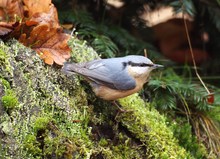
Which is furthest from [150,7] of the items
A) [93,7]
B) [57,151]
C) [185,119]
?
[57,151]

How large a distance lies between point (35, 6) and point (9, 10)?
16 cm

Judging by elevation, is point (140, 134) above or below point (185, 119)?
above

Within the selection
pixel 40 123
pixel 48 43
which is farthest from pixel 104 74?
pixel 40 123

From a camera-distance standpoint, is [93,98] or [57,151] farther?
[93,98]

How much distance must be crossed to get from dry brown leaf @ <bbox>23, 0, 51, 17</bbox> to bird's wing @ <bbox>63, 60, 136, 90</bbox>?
40 cm

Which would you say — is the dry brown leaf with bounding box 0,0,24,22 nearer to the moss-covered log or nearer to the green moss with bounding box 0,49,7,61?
the moss-covered log

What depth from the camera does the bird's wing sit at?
109 inches

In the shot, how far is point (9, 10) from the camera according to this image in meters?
2.89

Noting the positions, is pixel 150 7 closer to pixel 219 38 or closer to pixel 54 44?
pixel 219 38

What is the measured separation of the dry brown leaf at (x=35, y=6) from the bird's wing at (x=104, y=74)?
1.31ft

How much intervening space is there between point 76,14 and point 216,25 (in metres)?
1.28

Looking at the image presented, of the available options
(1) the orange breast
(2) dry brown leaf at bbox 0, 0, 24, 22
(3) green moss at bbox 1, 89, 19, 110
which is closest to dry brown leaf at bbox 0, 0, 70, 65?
(2) dry brown leaf at bbox 0, 0, 24, 22

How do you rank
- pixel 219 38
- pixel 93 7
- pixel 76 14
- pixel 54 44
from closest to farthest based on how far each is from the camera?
1. pixel 54 44
2. pixel 76 14
3. pixel 93 7
4. pixel 219 38

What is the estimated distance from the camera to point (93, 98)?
2.89 metres
